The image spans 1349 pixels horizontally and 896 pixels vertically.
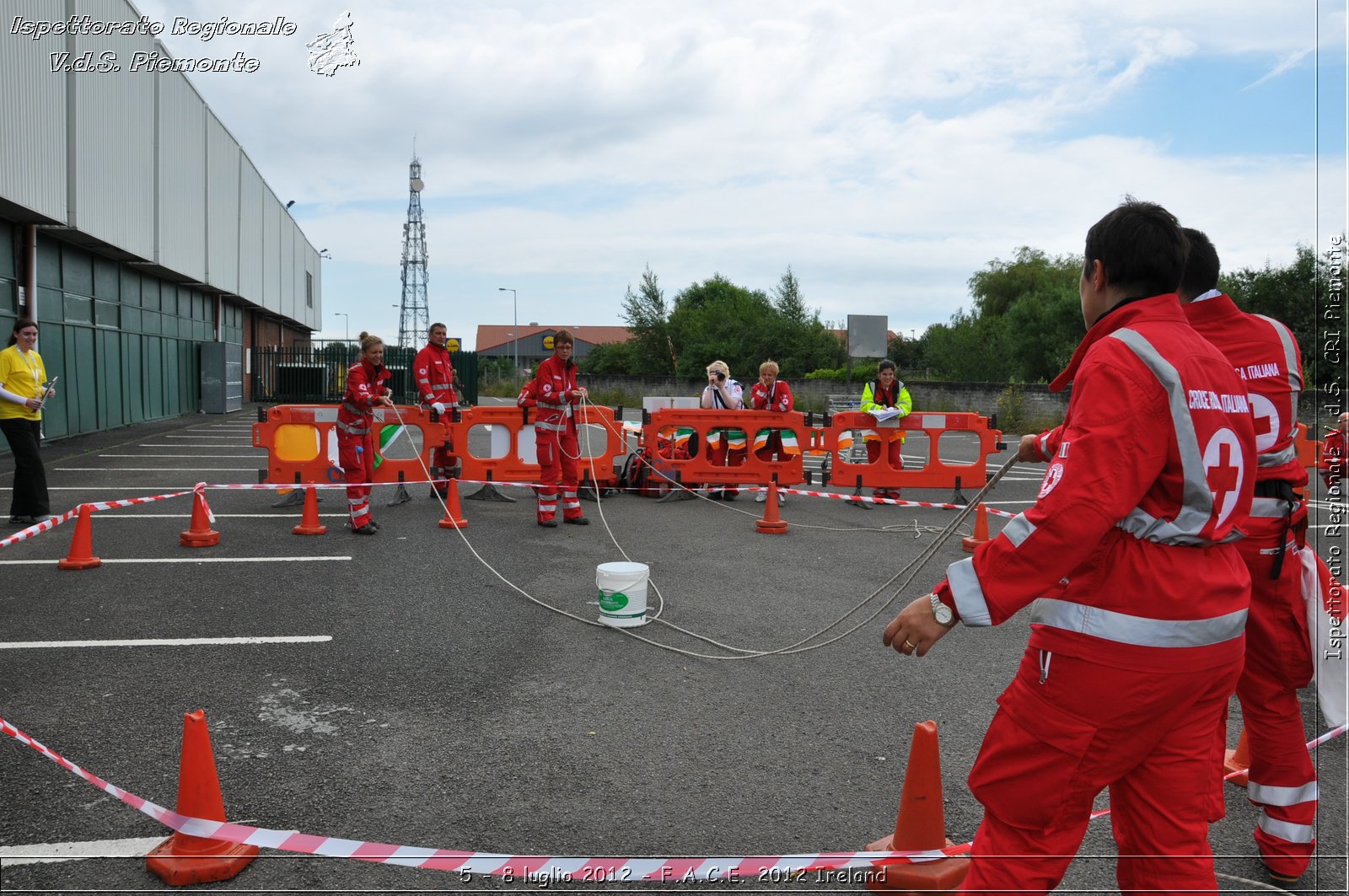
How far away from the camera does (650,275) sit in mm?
57625

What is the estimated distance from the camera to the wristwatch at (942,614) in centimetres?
233

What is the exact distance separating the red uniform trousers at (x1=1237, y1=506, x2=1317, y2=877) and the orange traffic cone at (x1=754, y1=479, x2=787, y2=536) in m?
6.76

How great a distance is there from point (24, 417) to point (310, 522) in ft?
9.96

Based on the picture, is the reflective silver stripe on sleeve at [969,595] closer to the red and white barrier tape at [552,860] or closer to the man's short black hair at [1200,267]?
the red and white barrier tape at [552,860]

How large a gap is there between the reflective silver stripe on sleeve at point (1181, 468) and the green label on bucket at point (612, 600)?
433 cm

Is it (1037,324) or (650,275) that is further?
(650,275)

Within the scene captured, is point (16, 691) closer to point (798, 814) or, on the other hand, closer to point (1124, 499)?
point (798, 814)

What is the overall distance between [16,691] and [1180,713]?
17.8 ft

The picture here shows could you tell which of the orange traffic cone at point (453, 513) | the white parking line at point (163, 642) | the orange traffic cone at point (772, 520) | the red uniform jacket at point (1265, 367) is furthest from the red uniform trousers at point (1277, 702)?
the orange traffic cone at point (453, 513)

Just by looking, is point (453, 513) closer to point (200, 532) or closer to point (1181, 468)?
point (200, 532)

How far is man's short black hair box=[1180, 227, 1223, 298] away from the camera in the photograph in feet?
11.3

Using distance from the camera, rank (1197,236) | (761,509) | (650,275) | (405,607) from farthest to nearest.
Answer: (650,275), (761,509), (405,607), (1197,236)

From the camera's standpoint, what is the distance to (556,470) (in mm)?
10664

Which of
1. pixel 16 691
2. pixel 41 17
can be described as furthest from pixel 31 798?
pixel 41 17
